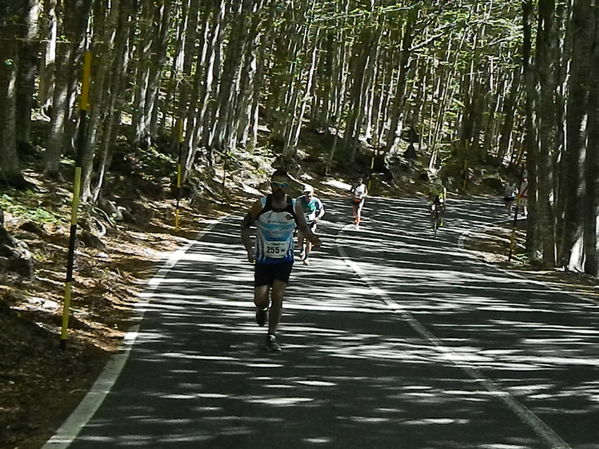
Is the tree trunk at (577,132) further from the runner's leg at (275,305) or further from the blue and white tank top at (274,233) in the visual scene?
the runner's leg at (275,305)

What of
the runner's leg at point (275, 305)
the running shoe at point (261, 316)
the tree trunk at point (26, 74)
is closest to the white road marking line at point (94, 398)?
the running shoe at point (261, 316)

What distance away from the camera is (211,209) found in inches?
1251

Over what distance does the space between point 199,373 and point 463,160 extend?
2232 inches

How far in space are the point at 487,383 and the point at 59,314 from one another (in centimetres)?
500

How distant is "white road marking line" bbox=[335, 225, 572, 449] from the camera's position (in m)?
6.16

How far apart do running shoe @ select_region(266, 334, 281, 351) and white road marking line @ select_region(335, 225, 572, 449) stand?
185 centimetres

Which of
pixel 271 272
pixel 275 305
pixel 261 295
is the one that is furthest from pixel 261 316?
pixel 271 272

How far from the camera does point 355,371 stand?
8.23 m

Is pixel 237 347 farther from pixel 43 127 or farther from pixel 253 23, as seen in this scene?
pixel 253 23

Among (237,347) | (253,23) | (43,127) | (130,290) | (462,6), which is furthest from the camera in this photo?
(253,23)

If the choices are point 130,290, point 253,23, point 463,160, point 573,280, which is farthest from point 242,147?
point 130,290

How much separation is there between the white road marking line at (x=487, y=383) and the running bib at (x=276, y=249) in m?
2.13

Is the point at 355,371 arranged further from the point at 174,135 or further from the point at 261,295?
the point at 174,135

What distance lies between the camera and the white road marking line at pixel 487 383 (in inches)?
243
